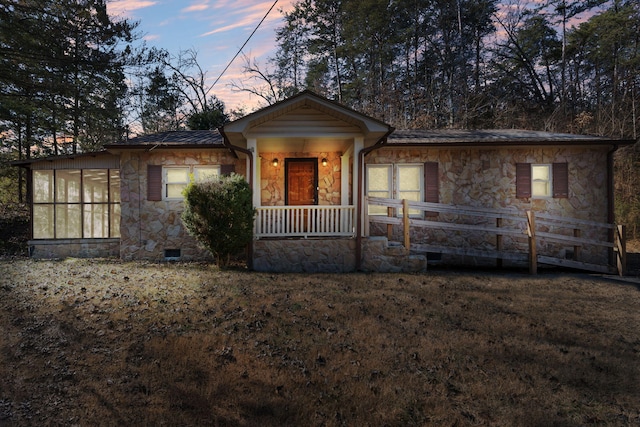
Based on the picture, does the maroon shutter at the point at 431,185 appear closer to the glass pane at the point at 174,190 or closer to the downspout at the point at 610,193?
the downspout at the point at 610,193

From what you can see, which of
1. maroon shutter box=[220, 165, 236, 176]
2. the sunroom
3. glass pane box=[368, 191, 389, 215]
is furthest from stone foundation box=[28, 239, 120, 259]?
glass pane box=[368, 191, 389, 215]

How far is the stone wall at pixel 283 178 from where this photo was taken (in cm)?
1036

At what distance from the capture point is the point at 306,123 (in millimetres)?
8133

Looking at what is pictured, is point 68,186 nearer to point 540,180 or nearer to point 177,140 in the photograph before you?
point 177,140

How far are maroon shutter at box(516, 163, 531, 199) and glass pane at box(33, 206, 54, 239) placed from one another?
1329 centimetres

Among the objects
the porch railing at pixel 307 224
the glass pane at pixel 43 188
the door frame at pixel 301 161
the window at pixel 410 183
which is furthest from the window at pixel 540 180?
the glass pane at pixel 43 188

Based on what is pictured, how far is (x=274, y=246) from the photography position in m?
8.15

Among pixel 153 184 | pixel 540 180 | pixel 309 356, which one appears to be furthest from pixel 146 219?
pixel 540 180

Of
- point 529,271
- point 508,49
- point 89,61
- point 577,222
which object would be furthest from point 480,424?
point 508,49

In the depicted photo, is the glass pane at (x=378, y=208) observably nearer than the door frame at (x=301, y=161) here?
Yes

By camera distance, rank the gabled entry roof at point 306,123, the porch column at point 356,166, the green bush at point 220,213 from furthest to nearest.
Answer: the porch column at point 356,166, the gabled entry roof at point 306,123, the green bush at point 220,213

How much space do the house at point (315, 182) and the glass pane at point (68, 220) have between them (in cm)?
3

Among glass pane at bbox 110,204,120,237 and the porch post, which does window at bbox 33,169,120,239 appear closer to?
glass pane at bbox 110,204,120,237

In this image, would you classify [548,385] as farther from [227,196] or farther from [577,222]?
[577,222]
